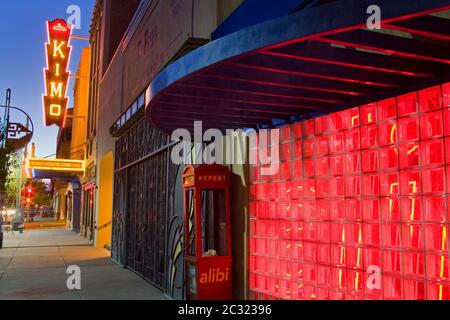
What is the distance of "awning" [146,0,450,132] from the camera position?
10.0 feet

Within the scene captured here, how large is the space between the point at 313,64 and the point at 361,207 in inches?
68.6

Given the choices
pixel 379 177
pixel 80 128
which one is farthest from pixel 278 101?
pixel 80 128

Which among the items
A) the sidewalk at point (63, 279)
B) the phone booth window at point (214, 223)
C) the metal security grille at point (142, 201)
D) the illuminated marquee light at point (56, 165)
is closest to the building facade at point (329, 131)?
the phone booth window at point (214, 223)

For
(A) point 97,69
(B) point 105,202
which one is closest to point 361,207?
(B) point 105,202

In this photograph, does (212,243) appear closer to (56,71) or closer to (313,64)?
(313,64)

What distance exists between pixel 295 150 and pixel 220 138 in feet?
6.18

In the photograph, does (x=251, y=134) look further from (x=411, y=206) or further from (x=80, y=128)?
(x=80, y=128)

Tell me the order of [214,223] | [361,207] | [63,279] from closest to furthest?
[361,207]
[214,223]
[63,279]

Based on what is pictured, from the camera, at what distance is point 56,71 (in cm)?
2638

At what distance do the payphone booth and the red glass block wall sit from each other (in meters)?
0.48

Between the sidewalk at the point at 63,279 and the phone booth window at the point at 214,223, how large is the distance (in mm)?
2223

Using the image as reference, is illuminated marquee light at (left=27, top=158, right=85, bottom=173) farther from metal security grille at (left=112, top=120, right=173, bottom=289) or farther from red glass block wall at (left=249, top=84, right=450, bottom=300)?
red glass block wall at (left=249, top=84, right=450, bottom=300)

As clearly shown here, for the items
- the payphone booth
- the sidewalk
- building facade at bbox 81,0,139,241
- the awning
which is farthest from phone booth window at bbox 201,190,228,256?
building facade at bbox 81,0,139,241

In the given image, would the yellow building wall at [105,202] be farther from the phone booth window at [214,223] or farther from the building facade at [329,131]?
the phone booth window at [214,223]
